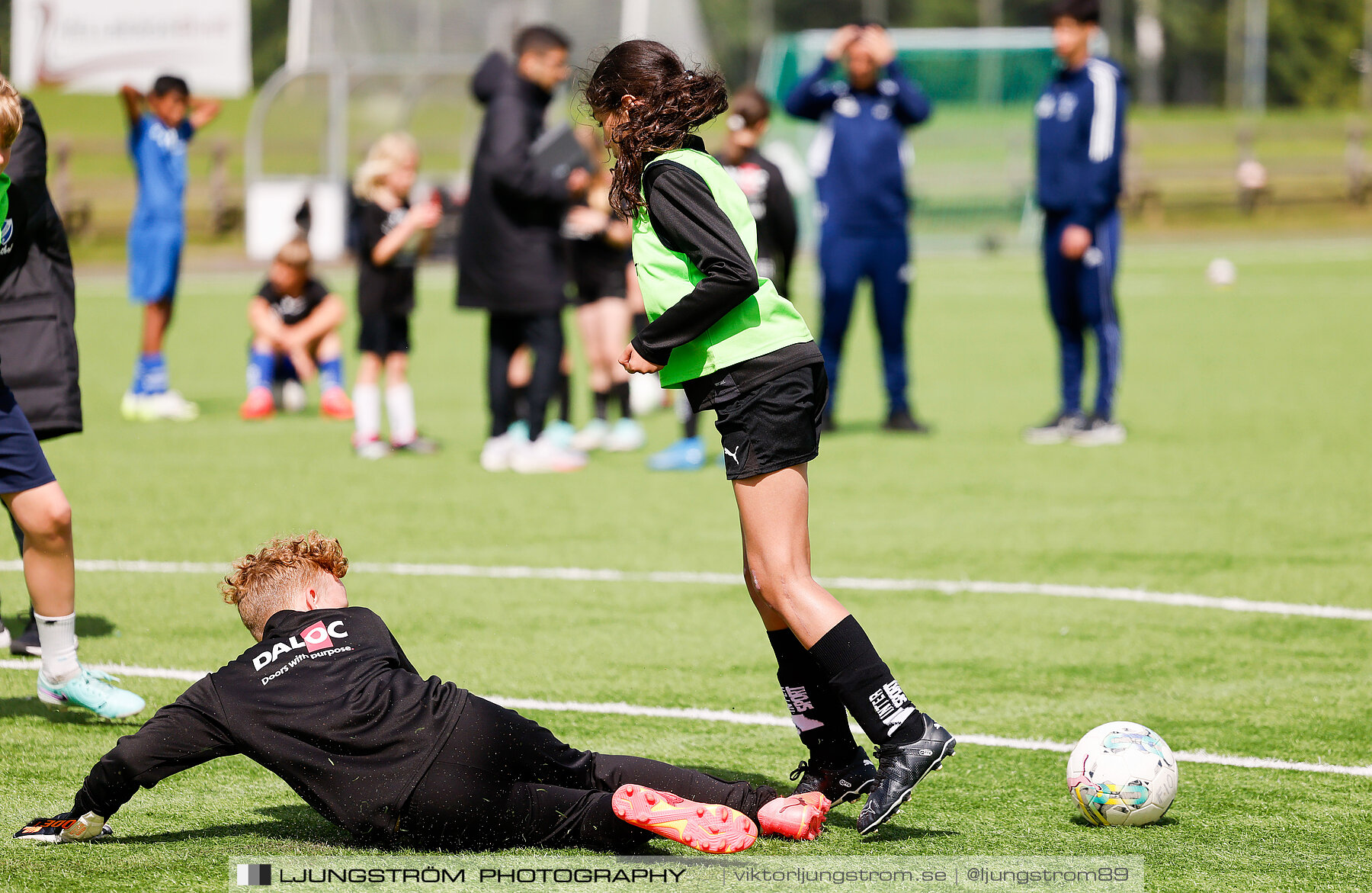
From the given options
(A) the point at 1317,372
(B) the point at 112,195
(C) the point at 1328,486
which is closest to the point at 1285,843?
(C) the point at 1328,486

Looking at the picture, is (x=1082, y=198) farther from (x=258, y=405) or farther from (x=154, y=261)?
(x=154, y=261)

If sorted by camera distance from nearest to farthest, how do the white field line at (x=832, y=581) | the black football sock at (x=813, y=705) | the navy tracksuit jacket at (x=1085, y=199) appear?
the black football sock at (x=813, y=705) < the white field line at (x=832, y=581) < the navy tracksuit jacket at (x=1085, y=199)

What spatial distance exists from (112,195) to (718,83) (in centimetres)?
3177

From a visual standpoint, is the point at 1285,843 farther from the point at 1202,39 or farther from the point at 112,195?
the point at 1202,39

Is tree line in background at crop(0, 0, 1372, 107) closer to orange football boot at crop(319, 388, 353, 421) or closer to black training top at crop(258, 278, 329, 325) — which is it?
black training top at crop(258, 278, 329, 325)

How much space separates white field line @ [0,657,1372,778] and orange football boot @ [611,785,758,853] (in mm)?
1200

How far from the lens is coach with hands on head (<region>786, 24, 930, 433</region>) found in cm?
1070

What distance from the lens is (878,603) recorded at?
6.37 meters

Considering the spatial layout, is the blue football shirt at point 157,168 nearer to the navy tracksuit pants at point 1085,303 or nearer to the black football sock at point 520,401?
the black football sock at point 520,401

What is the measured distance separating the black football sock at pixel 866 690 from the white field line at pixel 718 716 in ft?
3.16

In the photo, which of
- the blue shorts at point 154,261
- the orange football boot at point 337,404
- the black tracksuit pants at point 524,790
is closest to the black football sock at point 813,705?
the black tracksuit pants at point 524,790

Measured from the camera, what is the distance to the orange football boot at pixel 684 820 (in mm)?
3533

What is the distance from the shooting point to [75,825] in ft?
11.8

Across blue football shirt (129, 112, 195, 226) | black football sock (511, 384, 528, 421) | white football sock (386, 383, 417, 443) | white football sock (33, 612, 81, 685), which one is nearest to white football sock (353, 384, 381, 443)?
white football sock (386, 383, 417, 443)
